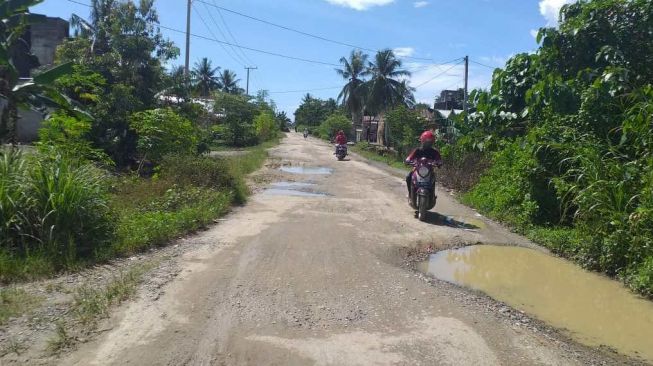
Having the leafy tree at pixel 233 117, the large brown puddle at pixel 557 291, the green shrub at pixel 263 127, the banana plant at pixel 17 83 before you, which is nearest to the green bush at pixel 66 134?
the banana plant at pixel 17 83

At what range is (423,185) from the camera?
1000 cm

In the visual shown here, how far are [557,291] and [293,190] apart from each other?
28.6 feet

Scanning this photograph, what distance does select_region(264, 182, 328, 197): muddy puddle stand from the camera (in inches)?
520

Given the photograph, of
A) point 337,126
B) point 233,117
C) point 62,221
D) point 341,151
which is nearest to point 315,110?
point 337,126

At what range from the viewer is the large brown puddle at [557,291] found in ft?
16.1

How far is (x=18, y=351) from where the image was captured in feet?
12.3

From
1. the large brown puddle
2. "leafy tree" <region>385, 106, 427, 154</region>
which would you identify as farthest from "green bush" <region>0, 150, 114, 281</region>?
"leafy tree" <region>385, 106, 427, 154</region>

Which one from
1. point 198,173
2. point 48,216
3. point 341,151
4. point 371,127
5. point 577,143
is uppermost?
point 371,127

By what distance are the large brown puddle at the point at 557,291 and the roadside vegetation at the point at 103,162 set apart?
419cm

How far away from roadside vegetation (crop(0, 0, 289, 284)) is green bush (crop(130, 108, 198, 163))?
26 mm

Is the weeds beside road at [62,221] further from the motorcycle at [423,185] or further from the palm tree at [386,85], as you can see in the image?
the palm tree at [386,85]

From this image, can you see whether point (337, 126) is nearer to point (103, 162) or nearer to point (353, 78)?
point (353, 78)

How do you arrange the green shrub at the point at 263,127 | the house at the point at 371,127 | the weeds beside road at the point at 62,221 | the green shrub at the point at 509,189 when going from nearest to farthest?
the weeds beside road at the point at 62,221 < the green shrub at the point at 509,189 < the green shrub at the point at 263,127 < the house at the point at 371,127

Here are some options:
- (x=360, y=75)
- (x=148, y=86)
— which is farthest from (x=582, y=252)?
(x=360, y=75)
